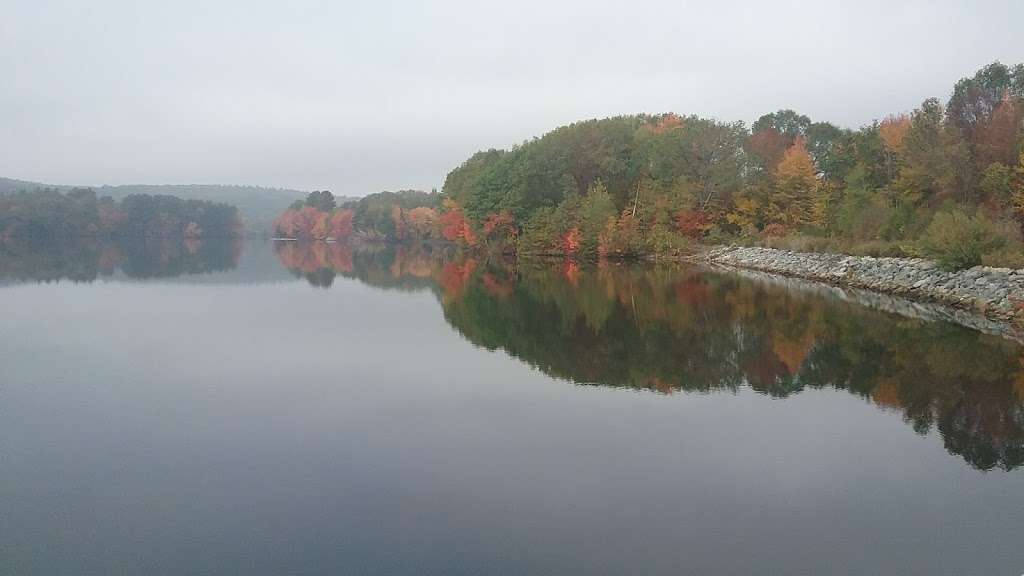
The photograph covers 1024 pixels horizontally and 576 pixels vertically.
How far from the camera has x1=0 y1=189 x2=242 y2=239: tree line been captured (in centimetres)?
10262

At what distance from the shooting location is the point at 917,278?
78.9ft

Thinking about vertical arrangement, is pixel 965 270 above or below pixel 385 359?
above

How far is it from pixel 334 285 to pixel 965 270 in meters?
27.2

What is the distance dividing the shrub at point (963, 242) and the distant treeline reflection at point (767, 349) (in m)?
3.68

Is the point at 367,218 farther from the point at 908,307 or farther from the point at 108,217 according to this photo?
the point at 908,307

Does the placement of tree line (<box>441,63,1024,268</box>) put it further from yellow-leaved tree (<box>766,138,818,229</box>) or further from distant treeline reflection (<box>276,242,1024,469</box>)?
distant treeline reflection (<box>276,242,1024,469</box>)

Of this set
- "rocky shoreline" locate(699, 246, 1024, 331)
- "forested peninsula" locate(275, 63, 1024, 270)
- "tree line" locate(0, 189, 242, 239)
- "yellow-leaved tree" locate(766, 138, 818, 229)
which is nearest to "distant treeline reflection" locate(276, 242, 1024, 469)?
"rocky shoreline" locate(699, 246, 1024, 331)

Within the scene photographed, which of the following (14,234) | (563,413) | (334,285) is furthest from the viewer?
(14,234)

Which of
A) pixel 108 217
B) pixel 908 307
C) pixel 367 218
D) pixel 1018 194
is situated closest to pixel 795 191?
pixel 1018 194

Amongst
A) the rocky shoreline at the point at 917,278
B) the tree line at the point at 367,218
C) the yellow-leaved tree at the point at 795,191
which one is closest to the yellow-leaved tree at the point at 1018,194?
the rocky shoreline at the point at 917,278

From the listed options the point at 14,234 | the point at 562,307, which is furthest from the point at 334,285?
the point at 14,234

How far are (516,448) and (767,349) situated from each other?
8812 millimetres

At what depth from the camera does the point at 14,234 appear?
101188 millimetres

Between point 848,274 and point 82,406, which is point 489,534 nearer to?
point 82,406
